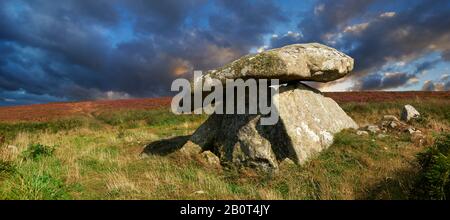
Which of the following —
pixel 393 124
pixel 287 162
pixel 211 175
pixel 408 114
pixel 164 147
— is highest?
pixel 408 114

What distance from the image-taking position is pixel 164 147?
526 inches

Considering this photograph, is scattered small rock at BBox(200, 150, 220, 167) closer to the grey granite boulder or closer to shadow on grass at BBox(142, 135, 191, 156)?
shadow on grass at BBox(142, 135, 191, 156)

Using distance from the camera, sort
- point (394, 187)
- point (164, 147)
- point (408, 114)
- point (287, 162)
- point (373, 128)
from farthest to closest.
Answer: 1. point (408, 114)
2. point (164, 147)
3. point (373, 128)
4. point (287, 162)
5. point (394, 187)

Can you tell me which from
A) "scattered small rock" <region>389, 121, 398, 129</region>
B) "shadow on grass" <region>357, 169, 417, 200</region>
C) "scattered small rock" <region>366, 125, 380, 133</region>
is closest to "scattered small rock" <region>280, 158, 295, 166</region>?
"shadow on grass" <region>357, 169, 417, 200</region>

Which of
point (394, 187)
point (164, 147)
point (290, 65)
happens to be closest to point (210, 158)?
point (164, 147)

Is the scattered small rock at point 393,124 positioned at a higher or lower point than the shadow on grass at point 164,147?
higher

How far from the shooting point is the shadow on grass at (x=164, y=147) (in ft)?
41.9

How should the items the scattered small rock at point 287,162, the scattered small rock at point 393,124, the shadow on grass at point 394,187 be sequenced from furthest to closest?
the scattered small rock at point 393,124
the scattered small rock at point 287,162
the shadow on grass at point 394,187

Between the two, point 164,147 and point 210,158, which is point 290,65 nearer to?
point 210,158

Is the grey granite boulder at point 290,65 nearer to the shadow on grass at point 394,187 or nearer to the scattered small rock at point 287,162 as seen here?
the scattered small rock at point 287,162

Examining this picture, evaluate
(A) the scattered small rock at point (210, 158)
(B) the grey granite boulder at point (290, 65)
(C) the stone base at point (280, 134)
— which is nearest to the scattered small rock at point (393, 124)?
(C) the stone base at point (280, 134)

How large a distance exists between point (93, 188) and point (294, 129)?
17.4 ft

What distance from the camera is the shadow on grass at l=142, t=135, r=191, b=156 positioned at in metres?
12.8
